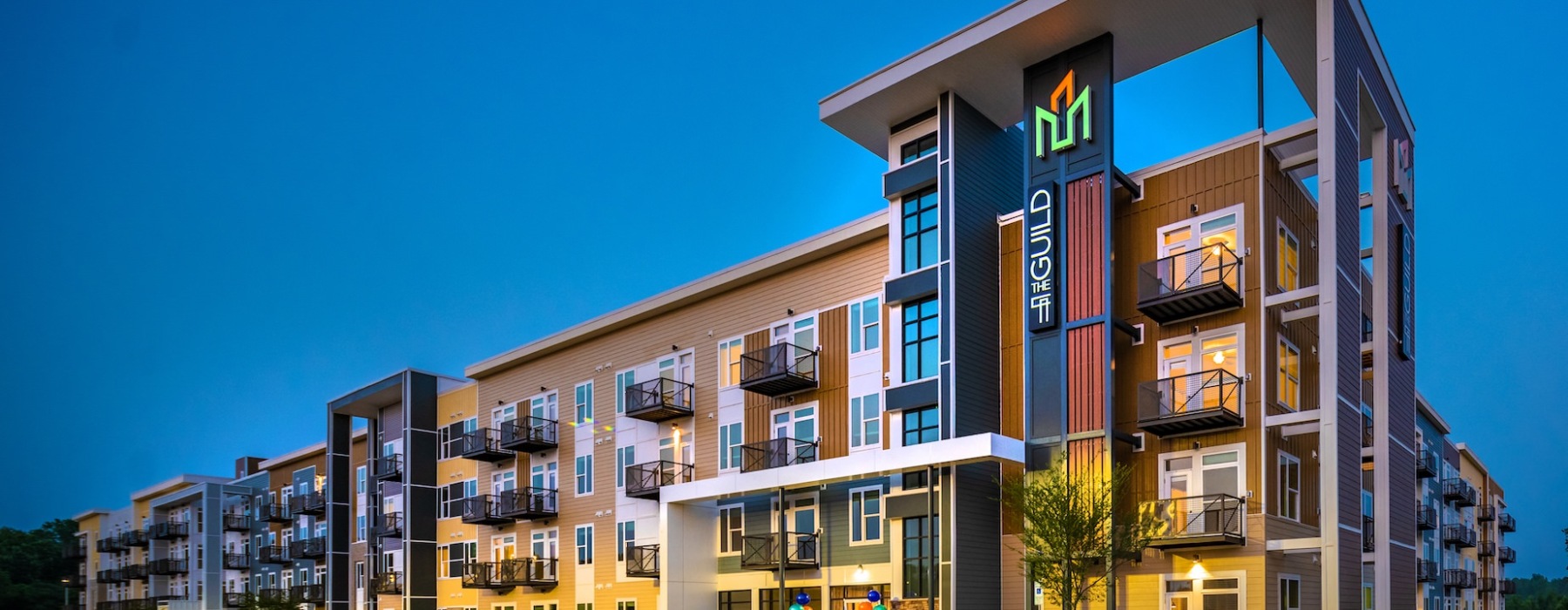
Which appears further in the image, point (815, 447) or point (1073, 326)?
point (815, 447)

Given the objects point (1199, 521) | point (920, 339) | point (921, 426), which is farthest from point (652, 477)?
point (1199, 521)

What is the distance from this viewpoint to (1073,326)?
26.8 meters

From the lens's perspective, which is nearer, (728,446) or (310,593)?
(728,446)

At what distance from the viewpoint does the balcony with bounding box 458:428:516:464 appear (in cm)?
4506

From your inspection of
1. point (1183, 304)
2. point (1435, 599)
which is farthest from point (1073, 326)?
point (1435, 599)

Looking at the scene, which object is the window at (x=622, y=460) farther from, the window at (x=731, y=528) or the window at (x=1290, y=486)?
the window at (x=1290, y=486)

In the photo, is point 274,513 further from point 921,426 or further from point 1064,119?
point 1064,119

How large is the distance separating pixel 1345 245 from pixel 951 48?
30.8 feet

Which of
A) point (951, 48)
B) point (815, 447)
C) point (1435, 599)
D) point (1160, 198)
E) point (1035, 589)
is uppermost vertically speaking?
point (951, 48)

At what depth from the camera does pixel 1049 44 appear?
91.1 feet

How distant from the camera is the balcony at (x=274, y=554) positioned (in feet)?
210

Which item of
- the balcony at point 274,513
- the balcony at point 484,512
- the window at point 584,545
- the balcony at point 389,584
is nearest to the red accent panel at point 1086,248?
the window at point 584,545

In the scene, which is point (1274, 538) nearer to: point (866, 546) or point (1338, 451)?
point (1338, 451)

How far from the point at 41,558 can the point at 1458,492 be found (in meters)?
104
